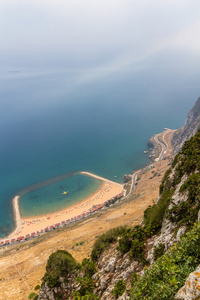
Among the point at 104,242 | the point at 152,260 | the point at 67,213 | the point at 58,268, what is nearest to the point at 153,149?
the point at 67,213

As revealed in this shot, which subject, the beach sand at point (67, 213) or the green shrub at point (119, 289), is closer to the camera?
the green shrub at point (119, 289)

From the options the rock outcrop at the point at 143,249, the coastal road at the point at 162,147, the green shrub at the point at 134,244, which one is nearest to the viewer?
the rock outcrop at the point at 143,249

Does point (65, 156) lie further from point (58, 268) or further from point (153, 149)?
point (58, 268)

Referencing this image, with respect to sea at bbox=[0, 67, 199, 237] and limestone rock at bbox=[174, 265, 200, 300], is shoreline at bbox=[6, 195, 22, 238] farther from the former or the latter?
limestone rock at bbox=[174, 265, 200, 300]

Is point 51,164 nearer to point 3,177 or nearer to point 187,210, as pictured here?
point 3,177

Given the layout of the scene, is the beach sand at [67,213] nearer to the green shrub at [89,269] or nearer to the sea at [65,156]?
the sea at [65,156]

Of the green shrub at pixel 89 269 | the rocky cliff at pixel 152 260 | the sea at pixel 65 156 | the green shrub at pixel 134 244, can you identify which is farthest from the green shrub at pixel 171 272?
the sea at pixel 65 156

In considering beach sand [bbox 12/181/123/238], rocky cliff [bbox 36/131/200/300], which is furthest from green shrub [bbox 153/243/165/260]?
beach sand [bbox 12/181/123/238]
